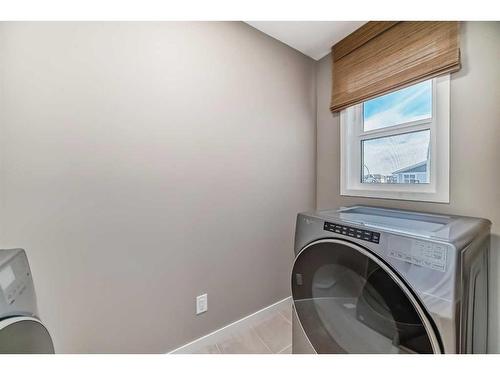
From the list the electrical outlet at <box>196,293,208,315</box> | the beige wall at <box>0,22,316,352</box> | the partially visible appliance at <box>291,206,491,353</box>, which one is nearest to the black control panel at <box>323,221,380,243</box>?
the partially visible appliance at <box>291,206,491,353</box>

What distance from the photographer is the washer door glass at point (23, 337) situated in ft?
1.66

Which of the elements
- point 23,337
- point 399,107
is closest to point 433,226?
point 399,107

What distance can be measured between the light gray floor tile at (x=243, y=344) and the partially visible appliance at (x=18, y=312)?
853 millimetres

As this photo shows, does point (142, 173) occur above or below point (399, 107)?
below

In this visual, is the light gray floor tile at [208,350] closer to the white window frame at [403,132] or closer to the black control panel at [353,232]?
the black control panel at [353,232]

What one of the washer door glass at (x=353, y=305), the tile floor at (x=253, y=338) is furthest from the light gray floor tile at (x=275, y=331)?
the washer door glass at (x=353, y=305)

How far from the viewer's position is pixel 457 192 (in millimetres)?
958

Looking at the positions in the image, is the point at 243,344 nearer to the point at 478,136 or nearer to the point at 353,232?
the point at 353,232

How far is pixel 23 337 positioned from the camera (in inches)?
21.5

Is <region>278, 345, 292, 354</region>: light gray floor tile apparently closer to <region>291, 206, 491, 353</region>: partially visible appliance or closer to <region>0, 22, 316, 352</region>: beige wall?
<region>291, 206, 491, 353</region>: partially visible appliance

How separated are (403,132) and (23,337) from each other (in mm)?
1826

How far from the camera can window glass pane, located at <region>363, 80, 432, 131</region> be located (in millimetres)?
1111

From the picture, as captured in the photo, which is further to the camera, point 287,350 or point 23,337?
point 287,350
